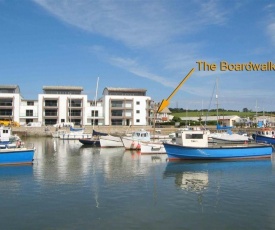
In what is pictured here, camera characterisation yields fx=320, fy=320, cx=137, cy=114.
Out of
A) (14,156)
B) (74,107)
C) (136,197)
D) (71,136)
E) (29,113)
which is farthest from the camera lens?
(74,107)

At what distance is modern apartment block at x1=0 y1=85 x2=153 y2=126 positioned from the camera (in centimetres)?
9156

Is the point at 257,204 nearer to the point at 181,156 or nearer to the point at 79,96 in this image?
the point at 181,156

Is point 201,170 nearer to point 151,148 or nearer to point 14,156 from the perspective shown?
point 151,148

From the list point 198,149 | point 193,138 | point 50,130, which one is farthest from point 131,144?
point 50,130

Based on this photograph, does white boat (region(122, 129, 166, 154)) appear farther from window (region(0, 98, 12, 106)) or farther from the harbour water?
window (region(0, 98, 12, 106))

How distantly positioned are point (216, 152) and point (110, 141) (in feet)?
74.3

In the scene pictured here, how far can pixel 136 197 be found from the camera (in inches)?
786

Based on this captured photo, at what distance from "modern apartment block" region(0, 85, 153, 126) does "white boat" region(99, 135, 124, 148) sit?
38.4 meters

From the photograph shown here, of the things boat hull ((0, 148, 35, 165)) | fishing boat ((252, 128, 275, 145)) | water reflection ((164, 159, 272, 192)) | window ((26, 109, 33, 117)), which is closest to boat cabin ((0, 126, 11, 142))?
boat hull ((0, 148, 35, 165))

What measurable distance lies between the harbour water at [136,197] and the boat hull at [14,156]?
81cm

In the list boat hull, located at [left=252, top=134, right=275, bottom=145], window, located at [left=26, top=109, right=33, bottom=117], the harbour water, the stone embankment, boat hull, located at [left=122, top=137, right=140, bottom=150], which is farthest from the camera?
window, located at [left=26, top=109, right=33, bottom=117]

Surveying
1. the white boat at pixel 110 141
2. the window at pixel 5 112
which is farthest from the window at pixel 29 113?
the white boat at pixel 110 141

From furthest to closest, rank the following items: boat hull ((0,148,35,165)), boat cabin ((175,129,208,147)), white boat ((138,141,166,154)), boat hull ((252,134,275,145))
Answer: boat hull ((252,134,275,145)) < white boat ((138,141,166,154)) < boat cabin ((175,129,208,147)) < boat hull ((0,148,35,165))

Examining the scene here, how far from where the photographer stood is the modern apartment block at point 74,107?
91.6 m
